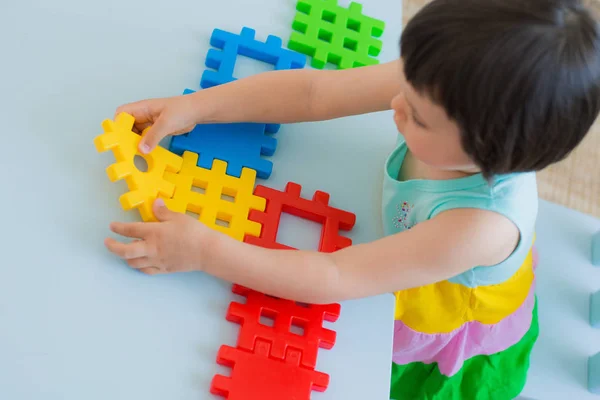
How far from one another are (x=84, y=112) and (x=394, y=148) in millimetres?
394

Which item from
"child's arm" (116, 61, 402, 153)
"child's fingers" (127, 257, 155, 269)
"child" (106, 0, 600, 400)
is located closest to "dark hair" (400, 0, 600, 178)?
"child" (106, 0, 600, 400)

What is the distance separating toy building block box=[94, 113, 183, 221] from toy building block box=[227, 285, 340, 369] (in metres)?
0.14

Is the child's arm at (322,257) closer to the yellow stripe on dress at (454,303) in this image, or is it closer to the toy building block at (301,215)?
the toy building block at (301,215)

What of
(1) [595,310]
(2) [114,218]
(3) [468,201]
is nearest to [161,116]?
(2) [114,218]

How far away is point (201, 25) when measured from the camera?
834 mm

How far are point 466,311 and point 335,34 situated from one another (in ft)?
1.44

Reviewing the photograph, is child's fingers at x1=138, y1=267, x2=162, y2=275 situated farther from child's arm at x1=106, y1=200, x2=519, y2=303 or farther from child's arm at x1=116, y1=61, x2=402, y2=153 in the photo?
child's arm at x1=116, y1=61, x2=402, y2=153

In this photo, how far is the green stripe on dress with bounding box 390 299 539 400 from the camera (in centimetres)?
91

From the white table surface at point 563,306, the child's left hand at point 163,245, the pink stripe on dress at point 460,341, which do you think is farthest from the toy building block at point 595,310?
the child's left hand at point 163,245

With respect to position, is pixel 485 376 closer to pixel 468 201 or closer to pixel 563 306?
pixel 563 306

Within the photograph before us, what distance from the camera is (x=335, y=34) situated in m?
0.88

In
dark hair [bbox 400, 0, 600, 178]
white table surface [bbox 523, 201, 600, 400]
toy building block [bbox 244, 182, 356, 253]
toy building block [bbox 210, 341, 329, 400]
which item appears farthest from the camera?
white table surface [bbox 523, 201, 600, 400]

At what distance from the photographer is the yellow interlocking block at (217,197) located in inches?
27.1

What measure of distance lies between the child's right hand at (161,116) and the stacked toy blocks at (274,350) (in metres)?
0.20
